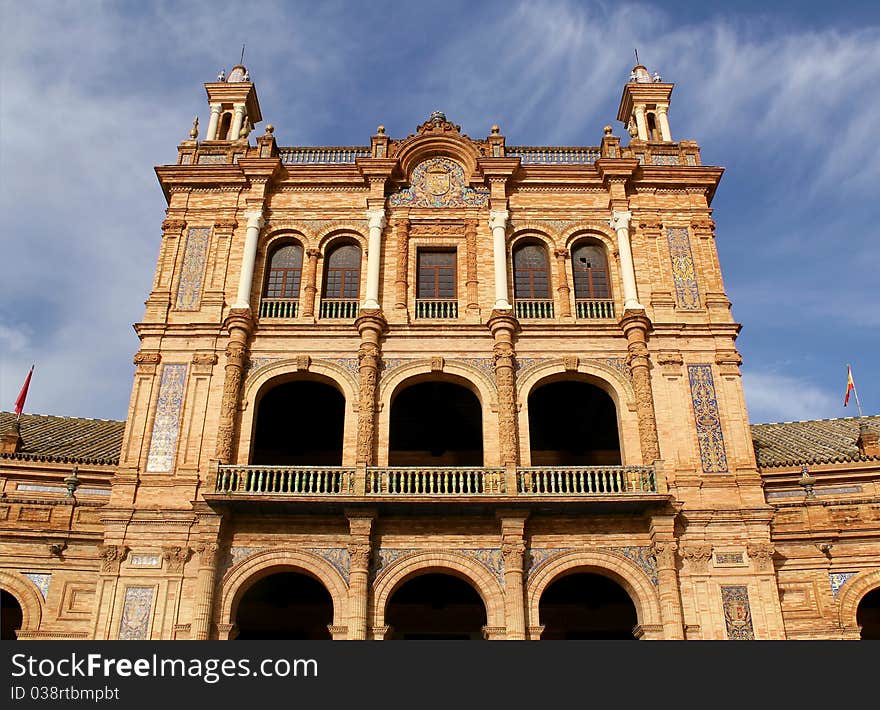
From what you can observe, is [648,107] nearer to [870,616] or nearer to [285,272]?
→ [285,272]

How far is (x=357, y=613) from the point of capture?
54.1 ft

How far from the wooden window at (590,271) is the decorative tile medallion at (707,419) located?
3.22 m

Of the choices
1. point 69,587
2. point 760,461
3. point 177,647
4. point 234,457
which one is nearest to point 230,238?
point 234,457

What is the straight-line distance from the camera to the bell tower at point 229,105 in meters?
24.7

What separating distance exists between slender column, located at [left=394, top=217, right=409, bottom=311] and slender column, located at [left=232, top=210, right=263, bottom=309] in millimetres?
3570

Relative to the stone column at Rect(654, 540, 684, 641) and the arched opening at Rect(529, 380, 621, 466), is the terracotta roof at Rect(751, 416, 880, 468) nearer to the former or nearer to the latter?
the arched opening at Rect(529, 380, 621, 466)

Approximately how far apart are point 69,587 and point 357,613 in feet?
22.1

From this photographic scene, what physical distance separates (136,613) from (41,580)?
3.09 metres

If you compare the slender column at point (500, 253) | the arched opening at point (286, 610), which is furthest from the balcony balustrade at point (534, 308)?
the arched opening at point (286, 610)

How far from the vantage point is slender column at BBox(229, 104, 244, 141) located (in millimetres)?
24391

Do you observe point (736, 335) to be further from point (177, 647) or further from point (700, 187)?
point (177, 647)

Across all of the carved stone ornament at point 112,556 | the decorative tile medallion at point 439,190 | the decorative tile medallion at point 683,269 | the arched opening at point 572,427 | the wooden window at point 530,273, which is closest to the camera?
the carved stone ornament at point 112,556

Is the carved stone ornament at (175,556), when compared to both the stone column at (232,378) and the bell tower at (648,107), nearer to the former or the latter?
the stone column at (232,378)

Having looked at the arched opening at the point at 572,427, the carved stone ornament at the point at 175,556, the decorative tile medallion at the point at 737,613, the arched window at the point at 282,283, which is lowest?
the decorative tile medallion at the point at 737,613
